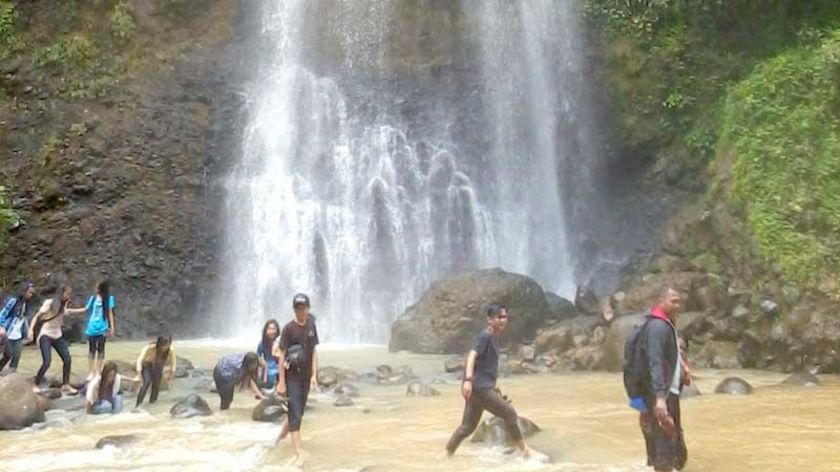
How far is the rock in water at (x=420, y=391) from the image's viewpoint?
1204cm

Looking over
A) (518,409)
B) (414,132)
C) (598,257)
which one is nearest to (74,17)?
(414,132)

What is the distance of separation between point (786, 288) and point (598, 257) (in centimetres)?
967

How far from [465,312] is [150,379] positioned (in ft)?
25.0

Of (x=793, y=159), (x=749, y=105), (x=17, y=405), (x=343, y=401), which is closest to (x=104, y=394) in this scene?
(x=17, y=405)

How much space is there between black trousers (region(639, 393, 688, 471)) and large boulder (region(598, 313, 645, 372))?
24.5 ft

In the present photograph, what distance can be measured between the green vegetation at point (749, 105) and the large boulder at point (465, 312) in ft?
15.3

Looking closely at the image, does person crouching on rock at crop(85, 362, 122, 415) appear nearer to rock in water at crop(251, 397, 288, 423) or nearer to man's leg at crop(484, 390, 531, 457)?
rock in water at crop(251, 397, 288, 423)

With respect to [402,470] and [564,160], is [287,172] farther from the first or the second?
[402,470]

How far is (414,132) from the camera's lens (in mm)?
25172

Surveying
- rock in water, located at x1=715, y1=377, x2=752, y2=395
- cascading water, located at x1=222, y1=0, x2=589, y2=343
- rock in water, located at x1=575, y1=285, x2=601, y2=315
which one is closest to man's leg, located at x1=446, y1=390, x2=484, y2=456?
rock in water, located at x1=715, y1=377, x2=752, y2=395

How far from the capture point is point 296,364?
26.8ft

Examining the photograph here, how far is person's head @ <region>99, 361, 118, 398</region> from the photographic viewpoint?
34.8 ft

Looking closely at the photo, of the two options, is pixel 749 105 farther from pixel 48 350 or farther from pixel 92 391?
pixel 48 350

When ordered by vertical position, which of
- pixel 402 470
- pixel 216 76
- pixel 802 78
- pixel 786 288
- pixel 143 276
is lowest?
pixel 402 470
